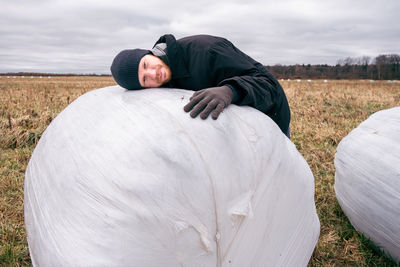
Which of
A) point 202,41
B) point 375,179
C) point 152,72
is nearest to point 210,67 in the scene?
point 202,41

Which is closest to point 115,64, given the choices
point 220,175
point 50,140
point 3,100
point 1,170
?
point 50,140

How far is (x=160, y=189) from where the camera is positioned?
1281 mm

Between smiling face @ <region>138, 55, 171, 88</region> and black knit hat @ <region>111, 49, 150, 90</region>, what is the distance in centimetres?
3

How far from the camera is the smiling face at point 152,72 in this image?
191 cm

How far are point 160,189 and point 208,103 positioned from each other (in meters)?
0.48

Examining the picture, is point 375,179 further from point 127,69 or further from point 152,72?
point 127,69

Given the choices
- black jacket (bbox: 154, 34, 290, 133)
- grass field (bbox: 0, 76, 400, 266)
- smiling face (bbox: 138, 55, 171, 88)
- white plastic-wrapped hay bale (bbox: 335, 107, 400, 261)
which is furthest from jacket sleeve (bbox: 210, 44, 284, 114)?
grass field (bbox: 0, 76, 400, 266)

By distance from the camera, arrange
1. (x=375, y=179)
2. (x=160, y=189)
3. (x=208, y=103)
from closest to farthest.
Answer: (x=160, y=189) < (x=208, y=103) < (x=375, y=179)

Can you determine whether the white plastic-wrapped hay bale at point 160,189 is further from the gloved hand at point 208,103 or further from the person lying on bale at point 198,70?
the person lying on bale at point 198,70

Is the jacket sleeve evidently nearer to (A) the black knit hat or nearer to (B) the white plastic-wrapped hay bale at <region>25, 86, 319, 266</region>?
(B) the white plastic-wrapped hay bale at <region>25, 86, 319, 266</region>

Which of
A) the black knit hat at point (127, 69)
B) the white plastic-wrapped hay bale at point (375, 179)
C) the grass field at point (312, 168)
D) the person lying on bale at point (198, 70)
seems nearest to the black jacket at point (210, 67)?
the person lying on bale at point (198, 70)

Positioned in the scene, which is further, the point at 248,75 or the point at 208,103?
the point at 248,75

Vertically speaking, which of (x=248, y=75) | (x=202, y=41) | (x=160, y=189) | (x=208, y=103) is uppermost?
(x=202, y=41)

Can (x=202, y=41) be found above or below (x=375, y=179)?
above
